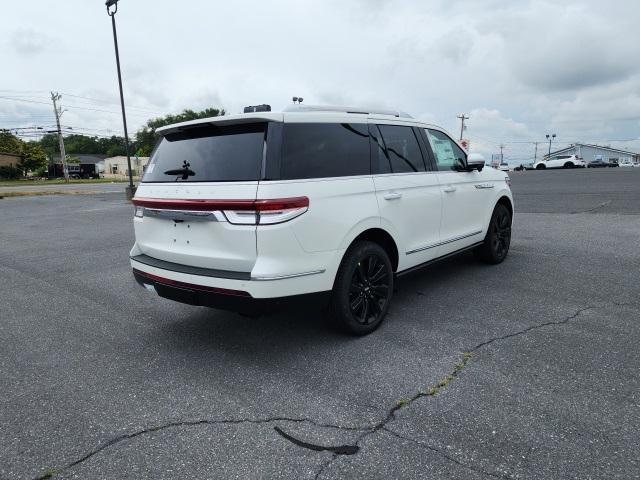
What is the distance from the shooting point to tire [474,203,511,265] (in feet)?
19.0

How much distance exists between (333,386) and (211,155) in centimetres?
192

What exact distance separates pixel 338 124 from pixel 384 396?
2151 mm

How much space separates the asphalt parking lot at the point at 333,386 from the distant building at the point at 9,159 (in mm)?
67635

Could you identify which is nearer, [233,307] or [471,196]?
[233,307]

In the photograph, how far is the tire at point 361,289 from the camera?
3.49 metres

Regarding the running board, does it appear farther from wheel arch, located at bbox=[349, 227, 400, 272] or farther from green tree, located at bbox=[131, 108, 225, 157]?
green tree, located at bbox=[131, 108, 225, 157]

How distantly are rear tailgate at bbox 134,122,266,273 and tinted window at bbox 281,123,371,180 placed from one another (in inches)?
8.5

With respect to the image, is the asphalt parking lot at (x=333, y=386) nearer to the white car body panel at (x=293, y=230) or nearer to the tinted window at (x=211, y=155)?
the white car body panel at (x=293, y=230)

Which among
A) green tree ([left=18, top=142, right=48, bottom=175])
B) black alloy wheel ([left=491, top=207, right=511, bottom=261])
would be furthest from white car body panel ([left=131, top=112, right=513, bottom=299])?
green tree ([left=18, top=142, right=48, bottom=175])

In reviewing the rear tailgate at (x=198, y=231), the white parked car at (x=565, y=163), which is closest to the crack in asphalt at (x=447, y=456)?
the rear tailgate at (x=198, y=231)

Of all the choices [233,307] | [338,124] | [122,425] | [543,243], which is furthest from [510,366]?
[543,243]

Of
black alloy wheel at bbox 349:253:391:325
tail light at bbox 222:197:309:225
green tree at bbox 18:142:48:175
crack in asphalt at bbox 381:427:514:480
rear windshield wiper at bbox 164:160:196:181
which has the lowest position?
crack in asphalt at bbox 381:427:514:480

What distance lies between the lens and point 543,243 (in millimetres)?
7414

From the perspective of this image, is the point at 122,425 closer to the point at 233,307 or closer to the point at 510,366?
the point at 233,307
